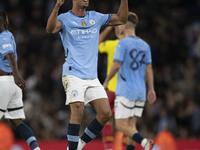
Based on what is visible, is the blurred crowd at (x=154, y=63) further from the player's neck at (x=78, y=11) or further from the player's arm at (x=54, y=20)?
the player's arm at (x=54, y=20)

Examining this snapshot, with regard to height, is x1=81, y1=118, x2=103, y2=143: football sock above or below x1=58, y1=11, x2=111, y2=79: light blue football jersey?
below

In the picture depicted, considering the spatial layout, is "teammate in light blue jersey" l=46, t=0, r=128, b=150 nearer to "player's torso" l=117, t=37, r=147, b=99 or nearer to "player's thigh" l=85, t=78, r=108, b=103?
"player's thigh" l=85, t=78, r=108, b=103

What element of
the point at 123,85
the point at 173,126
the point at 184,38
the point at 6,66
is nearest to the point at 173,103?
the point at 173,126

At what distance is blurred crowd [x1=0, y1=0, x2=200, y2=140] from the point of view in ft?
44.6

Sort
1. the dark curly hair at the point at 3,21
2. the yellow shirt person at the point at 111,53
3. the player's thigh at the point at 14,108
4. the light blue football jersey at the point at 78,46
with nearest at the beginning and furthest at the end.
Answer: the light blue football jersey at the point at 78,46 < the dark curly hair at the point at 3,21 < the player's thigh at the point at 14,108 < the yellow shirt person at the point at 111,53

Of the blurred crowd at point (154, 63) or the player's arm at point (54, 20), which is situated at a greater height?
the player's arm at point (54, 20)

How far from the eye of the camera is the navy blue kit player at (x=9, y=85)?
7.30 meters

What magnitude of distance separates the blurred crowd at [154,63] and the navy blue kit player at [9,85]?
590 centimetres

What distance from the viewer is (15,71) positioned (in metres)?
7.18

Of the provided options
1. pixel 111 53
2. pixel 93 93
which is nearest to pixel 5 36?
pixel 93 93

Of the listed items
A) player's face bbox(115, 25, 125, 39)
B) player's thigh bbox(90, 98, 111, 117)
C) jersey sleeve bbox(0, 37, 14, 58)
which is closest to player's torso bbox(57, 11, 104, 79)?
player's thigh bbox(90, 98, 111, 117)

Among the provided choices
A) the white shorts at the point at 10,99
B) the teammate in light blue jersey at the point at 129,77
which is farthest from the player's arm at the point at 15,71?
the teammate in light blue jersey at the point at 129,77

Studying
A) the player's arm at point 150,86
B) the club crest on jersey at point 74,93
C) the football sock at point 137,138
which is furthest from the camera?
the player's arm at point 150,86

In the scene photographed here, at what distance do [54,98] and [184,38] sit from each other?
13.6 feet
